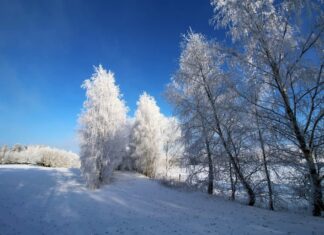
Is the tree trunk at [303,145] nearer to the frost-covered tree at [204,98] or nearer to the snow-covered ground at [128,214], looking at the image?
the snow-covered ground at [128,214]

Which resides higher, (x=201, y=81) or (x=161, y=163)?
(x=201, y=81)

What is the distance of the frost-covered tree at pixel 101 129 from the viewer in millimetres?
17469

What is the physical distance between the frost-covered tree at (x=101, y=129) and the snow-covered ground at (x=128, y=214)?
69.4 inches

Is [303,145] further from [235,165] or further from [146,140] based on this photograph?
[146,140]

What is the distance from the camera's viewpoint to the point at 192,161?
1273cm

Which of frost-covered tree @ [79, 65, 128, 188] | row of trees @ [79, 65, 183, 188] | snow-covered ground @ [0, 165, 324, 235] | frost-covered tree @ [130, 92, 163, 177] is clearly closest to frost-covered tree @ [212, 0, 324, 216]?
snow-covered ground @ [0, 165, 324, 235]

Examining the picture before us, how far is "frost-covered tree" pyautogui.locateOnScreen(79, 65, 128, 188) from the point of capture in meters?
17.5

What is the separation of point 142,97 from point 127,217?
19.7m

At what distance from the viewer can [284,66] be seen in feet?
25.2

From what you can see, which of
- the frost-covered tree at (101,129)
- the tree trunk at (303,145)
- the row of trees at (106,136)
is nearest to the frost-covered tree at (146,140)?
the row of trees at (106,136)

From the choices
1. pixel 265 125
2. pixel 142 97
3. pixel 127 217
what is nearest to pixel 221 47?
pixel 265 125

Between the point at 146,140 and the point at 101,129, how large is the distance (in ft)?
→ 26.2

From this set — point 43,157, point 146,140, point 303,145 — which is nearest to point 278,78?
point 303,145

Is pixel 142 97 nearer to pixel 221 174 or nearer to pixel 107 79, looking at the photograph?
pixel 107 79
